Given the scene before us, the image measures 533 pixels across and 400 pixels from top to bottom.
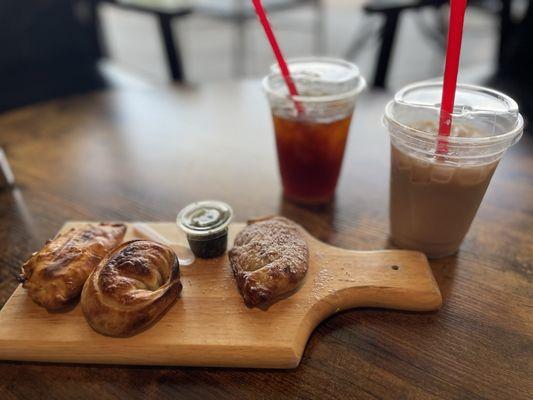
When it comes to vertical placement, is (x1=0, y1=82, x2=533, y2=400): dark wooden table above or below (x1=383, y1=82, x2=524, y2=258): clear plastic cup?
below

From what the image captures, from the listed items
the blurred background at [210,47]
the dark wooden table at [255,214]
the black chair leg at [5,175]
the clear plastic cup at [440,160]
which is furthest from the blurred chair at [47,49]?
the clear plastic cup at [440,160]

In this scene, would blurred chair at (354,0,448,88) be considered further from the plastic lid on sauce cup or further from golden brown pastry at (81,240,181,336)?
golden brown pastry at (81,240,181,336)

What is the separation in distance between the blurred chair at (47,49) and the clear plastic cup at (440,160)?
5.23ft

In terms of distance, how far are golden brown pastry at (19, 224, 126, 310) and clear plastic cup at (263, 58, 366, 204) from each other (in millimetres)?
512

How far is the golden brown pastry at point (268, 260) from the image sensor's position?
2.54 feet

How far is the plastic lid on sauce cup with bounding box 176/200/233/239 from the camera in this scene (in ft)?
2.94

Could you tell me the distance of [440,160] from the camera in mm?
843

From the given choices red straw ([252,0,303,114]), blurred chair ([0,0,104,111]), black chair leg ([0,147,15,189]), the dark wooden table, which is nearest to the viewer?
the dark wooden table

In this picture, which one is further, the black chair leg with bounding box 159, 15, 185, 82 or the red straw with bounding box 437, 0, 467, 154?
the black chair leg with bounding box 159, 15, 185, 82

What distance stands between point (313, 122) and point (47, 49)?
2.02 metres

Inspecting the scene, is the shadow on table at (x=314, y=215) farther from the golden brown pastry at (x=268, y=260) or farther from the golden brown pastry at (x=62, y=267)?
the golden brown pastry at (x=62, y=267)

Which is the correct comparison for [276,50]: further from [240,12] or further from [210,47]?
[210,47]

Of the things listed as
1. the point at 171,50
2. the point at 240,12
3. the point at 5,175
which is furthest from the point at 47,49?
the point at 240,12

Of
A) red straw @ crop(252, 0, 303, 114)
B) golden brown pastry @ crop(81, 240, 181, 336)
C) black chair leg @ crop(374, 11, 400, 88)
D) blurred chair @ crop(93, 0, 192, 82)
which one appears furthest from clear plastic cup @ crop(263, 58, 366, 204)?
blurred chair @ crop(93, 0, 192, 82)
